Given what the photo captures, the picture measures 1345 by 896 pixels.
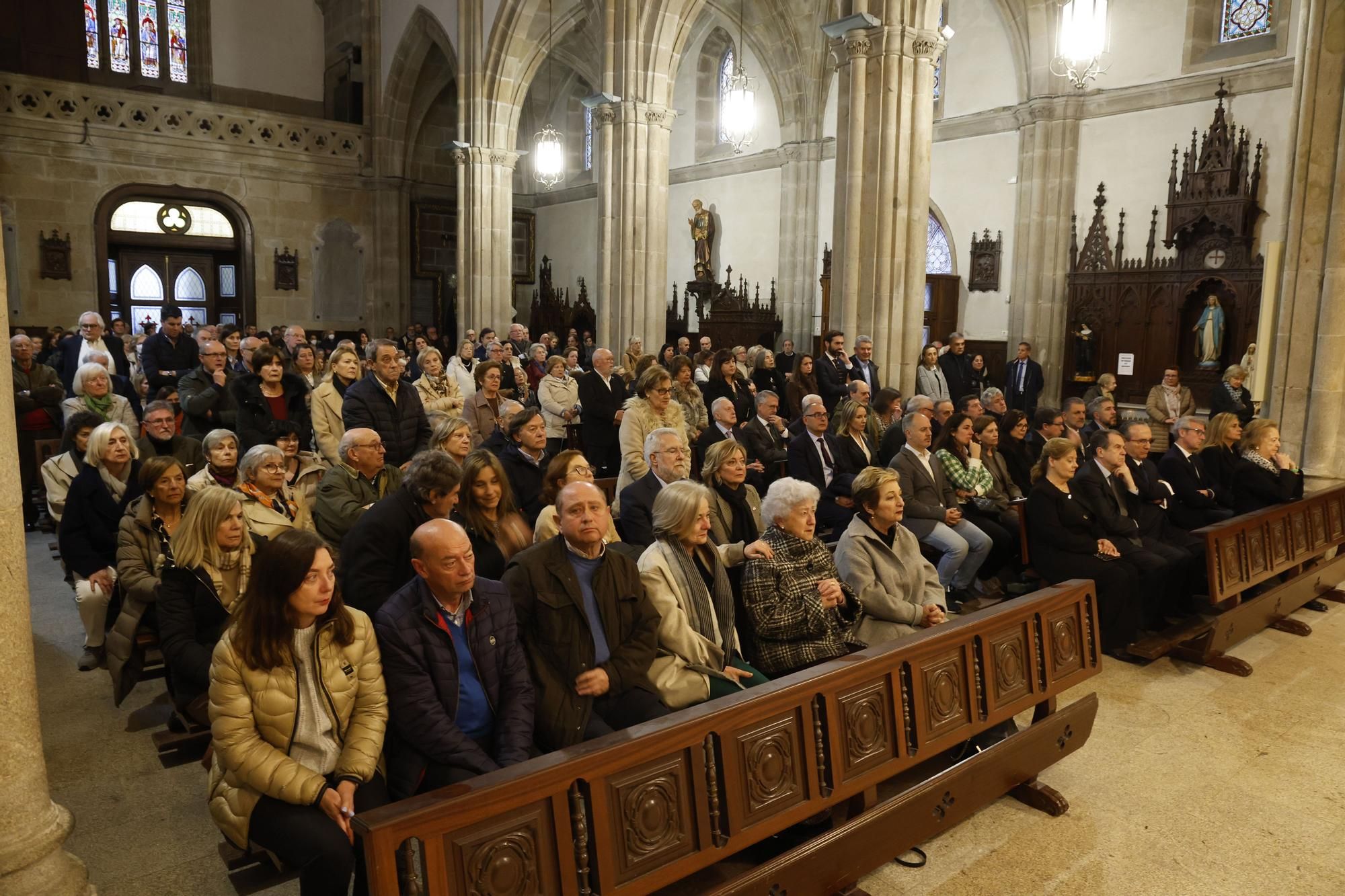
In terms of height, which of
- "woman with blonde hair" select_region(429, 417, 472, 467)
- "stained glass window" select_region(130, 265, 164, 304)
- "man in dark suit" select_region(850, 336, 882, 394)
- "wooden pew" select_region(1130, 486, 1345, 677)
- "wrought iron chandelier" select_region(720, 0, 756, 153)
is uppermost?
"wrought iron chandelier" select_region(720, 0, 756, 153)

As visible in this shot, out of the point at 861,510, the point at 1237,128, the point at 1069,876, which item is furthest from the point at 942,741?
the point at 1237,128

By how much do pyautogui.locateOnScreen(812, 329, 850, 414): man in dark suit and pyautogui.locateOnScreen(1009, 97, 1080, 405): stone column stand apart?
6.81m

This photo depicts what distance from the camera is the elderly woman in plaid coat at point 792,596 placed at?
12.2ft

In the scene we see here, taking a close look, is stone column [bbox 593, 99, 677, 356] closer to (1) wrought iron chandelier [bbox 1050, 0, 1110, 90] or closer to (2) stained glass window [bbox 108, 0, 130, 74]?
(1) wrought iron chandelier [bbox 1050, 0, 1110, 90]

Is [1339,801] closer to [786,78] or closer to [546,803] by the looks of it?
[546,803]

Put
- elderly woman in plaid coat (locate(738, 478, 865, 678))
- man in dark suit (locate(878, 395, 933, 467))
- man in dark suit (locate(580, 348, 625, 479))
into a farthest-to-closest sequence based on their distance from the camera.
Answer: man in dark suit (locate(580, 348, 625, 479)), man in dark suit (locate(878, 395, 933, 467)), elderly woman in plaid coat (locate(738, 478, 865, 678))

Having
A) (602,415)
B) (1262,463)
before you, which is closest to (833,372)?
(602,415)

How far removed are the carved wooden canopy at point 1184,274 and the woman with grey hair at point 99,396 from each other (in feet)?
42.6

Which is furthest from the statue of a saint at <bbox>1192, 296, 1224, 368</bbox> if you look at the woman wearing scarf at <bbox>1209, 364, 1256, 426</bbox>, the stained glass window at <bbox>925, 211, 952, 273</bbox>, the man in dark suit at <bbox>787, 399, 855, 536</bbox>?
the man in dark suit at <bbox>787, 399, 855, 536</bbox>

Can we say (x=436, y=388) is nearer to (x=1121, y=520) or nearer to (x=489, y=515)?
(x=489, y=515)

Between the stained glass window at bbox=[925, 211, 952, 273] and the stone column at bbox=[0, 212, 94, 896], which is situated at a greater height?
the stained glass window at bbox=[925, 211, 952, 273]

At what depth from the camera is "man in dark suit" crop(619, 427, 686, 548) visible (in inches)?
175

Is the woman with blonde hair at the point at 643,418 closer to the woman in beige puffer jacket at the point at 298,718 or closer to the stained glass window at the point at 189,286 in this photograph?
the woman in beige puffer jacket at the point at 298,718

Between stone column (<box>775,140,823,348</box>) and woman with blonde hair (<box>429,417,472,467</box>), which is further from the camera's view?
stone column (<box>775,140,823,348</box>)
